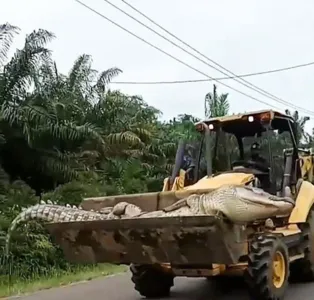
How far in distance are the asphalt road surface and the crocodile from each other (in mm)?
1356

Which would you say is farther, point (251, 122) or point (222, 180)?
point (251, 122)

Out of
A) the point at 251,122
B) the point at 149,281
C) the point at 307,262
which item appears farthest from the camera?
the point at 307,262

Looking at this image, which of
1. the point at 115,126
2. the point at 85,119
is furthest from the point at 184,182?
the point at 115,126

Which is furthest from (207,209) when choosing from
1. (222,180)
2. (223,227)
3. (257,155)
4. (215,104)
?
(215,104)

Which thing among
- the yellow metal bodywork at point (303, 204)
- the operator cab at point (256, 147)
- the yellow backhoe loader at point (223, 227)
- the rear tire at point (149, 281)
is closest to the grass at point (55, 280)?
the rear tire at point (149, 281)

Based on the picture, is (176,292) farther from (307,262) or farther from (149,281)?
(307,262)

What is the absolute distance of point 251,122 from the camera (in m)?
9.52

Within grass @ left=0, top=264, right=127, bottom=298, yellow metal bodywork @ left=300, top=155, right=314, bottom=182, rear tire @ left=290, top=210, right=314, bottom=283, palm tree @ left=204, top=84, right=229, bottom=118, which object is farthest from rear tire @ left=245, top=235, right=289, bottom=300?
palm tree @ left=204, top=84, right=229, bottom=118

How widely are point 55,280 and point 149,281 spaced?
8.71ft

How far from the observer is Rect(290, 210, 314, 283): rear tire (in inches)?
375

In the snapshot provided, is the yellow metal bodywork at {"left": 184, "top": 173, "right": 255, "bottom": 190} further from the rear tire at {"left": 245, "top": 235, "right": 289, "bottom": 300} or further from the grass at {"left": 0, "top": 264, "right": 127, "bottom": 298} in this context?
the grass at {"left": 0, "top": 264, "right": 127, "bottom": 298}

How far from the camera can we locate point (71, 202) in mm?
13938

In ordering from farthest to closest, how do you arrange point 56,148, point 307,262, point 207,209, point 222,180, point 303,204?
point 56,148 < point 307,262 < point 303,204 < point 222,180 < point 207,209

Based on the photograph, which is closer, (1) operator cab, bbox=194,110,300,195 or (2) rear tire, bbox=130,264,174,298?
(2) rear tire, bbox=130,264,174,298
